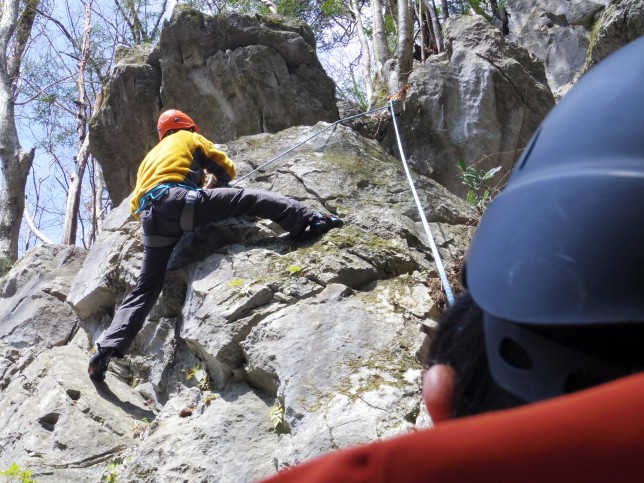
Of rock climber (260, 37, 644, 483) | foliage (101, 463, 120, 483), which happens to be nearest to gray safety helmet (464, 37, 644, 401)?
rock climber (260, 37, 644, 483)

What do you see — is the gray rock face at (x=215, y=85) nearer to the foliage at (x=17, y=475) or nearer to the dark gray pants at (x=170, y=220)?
the dark gray pants at (x=170, y=220)

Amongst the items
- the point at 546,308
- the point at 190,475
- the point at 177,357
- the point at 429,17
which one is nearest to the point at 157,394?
the point at 177,357

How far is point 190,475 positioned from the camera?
4.16m

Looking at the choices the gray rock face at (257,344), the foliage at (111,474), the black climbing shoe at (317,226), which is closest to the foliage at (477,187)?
the gray rock face at (257,344)

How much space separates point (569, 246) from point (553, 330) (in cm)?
9

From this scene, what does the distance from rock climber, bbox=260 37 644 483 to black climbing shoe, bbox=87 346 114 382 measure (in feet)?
16.1

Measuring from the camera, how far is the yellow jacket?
553 centimetres

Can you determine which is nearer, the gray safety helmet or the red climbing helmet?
the gray safety helmet

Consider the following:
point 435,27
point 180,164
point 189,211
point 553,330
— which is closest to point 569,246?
point 553,330

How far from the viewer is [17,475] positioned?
15.7 feet

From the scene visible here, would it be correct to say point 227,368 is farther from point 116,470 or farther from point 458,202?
point 458,202

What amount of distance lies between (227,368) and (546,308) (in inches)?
162

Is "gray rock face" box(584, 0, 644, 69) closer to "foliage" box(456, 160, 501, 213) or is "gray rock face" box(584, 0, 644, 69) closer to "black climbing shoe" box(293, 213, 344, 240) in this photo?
"foliage" box(456, 160, 501, 213)

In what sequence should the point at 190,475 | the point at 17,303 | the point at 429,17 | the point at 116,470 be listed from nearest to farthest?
the point at 190,475
the point at 116,470
the point at 17,303
the point at 429,17
